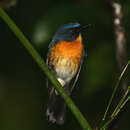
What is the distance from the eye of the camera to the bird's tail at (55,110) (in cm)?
413

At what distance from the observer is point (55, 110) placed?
4328 millimetres

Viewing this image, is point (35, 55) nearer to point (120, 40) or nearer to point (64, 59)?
point (120, 40)

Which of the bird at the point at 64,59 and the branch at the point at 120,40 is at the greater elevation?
the branch at the point at 120,40

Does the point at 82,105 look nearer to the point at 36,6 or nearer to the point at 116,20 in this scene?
the point at 36,6

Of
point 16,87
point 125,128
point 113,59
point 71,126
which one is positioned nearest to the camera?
point 113,59

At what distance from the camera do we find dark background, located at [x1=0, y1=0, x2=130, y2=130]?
3.24 metres

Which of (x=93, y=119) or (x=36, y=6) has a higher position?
(x=36, y=6)

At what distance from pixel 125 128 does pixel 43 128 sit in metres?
1.59

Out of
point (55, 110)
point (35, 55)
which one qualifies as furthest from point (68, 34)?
point (35, 55)

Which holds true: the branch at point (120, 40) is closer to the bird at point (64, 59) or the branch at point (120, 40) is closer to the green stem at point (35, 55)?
the green stem at point (35, 55)

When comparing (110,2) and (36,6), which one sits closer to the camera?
(110,2)

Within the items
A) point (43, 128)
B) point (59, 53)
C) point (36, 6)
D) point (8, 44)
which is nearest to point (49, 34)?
point (59, 53)

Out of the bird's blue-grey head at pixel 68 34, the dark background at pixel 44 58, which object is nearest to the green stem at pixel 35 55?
the dark background at pixel 44 58

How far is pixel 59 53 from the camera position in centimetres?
423
